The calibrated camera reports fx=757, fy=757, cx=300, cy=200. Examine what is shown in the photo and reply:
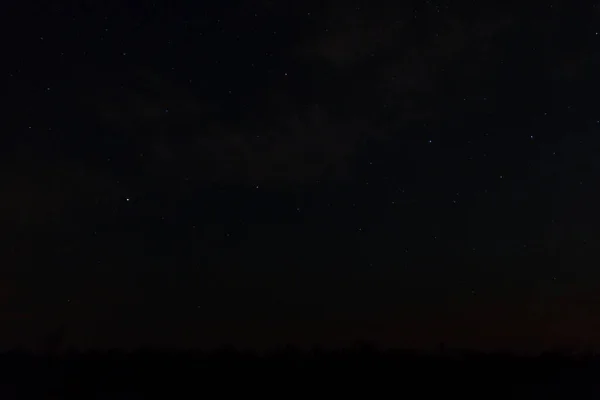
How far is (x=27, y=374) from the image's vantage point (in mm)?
22031

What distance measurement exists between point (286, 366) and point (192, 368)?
117 inches

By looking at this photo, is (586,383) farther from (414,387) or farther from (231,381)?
(231,381)

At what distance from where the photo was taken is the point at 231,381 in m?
24.4

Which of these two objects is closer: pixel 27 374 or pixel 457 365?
pixel 27 374

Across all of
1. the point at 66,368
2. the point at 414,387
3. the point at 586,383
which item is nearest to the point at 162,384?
the point at 66,368

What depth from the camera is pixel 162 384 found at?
81.2 ft

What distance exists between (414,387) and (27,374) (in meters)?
12.0

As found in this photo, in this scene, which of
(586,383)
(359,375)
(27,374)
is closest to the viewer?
(27,374)

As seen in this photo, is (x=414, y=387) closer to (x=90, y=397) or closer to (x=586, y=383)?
(x=586, y=383)

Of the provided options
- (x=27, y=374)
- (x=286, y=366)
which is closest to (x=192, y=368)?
(x=286, y=366)

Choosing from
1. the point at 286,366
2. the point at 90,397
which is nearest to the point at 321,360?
the point at 286,366

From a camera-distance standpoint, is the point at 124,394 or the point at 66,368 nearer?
the point at 66,368

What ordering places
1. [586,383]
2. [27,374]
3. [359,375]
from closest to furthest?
1. [27,374]
2. [586,383]
3. [359,375]

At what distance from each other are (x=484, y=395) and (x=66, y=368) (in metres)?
12.9
